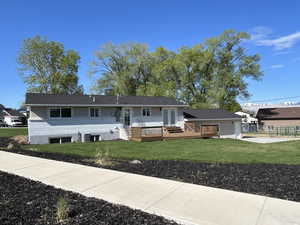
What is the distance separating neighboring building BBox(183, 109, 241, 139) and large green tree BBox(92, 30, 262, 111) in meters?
6.30

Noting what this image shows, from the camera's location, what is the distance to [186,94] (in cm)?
3728

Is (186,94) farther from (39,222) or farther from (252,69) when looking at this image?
(39,222)

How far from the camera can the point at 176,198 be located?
14.9 feet

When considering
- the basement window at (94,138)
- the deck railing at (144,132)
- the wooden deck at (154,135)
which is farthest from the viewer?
the basement window at (94,138)

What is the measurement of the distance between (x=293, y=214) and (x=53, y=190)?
186 inches

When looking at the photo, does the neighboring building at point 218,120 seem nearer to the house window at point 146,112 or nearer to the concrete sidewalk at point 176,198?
the house window at point 146,112

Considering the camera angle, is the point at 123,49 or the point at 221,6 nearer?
the point at 221,6

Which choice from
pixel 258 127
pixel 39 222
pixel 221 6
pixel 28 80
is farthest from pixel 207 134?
pixel 28 80

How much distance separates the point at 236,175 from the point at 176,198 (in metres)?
2.40

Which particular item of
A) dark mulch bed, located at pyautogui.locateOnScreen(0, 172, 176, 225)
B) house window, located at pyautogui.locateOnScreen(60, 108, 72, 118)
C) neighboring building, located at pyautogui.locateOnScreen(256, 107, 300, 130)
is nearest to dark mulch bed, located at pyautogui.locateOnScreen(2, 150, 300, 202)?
dark mulch bed, located at pyautogui.locateOnScreen(0, 172, 176, 225)

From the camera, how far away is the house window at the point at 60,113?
18.1m

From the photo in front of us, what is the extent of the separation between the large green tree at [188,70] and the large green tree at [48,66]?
4223 millimetres

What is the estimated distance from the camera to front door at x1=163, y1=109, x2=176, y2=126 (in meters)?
23.4

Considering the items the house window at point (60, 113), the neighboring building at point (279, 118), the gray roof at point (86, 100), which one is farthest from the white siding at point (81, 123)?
the neighboring building at point (279, 118)
